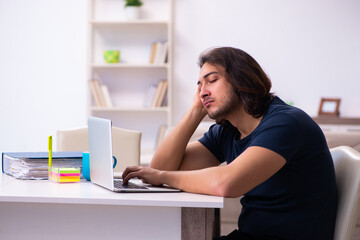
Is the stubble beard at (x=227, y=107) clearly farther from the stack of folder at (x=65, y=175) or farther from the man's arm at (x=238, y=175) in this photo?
Result: the stack of folder at (x=65, y=175)

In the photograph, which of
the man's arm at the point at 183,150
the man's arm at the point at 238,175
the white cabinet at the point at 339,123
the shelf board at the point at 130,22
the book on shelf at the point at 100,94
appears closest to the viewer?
the man's arm at the point at 238,175

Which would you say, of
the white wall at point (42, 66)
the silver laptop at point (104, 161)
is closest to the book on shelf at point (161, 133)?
the white wall at point (42, 66)

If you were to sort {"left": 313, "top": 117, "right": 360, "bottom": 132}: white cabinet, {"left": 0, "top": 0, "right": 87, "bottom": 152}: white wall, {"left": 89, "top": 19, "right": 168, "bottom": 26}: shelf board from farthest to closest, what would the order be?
{"left": 0, "top": 0, "right": 87, "bottom": 152}: white wall
{"left": 89, "top": 19, "right": 168, "bottom": 26}: shelf board
{"left": 313, "top": 117, "right": 360, "bottom": 132}: white cabinet

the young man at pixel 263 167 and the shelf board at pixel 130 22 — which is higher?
the shelf board at pixel 130 22

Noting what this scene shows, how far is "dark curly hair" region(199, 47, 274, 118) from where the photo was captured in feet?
6.13

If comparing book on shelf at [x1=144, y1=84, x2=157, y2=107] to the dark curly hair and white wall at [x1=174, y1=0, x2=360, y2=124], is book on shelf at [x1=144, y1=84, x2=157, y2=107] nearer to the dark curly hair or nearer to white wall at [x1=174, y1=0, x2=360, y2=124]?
white wall at [x1=174, y1=0, x2=360, y2=124]

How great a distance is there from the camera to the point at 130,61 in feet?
17.5

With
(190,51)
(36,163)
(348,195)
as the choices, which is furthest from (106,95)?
(348,195)

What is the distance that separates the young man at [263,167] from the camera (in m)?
1.61

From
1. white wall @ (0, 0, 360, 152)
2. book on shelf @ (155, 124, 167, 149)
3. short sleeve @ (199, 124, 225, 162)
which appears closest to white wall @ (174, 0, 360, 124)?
white wall @ (0, 0, 360, 152)

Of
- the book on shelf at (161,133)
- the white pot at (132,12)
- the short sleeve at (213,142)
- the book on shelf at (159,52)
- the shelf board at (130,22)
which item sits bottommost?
the book on shelf at (161,133)

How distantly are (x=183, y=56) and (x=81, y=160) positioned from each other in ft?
11.6

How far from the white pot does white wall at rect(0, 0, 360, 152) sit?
41cm

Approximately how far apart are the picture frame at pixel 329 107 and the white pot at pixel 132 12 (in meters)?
1.98
